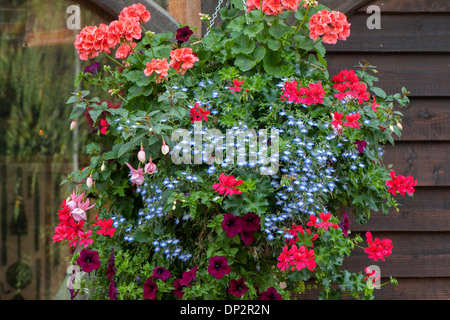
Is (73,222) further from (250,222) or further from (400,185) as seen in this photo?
(400,185)

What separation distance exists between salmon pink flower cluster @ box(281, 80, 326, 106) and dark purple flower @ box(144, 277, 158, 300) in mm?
691

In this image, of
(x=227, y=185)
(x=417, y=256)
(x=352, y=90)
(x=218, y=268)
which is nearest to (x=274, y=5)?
(x=352, y=90)

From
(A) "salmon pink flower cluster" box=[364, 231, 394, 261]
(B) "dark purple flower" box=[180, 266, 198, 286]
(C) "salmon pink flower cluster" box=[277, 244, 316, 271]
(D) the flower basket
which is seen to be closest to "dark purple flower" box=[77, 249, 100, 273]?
(D) the flower basket

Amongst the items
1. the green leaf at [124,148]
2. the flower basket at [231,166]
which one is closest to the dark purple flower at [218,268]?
the flower basket at [231,166]

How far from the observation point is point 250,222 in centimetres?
135

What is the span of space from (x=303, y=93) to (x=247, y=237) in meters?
0.48

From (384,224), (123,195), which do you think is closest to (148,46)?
(123,195)

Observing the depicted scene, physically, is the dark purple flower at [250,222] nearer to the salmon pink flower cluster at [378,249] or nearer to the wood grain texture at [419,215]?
the salmon pink flower cluster at [378,249]

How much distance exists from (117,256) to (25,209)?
0.93m

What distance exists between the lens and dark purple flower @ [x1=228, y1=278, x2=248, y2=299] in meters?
1.36

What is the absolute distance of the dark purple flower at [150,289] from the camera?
55.4 inches

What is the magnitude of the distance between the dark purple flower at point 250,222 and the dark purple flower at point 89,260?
19.7 inches

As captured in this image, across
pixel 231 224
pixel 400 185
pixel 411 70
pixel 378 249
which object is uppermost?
pixel 411 70

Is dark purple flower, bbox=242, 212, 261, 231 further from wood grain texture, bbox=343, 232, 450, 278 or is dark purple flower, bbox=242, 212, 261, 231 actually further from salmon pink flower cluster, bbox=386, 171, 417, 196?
wood grain texture, bbox=343, 232, 450, 278
